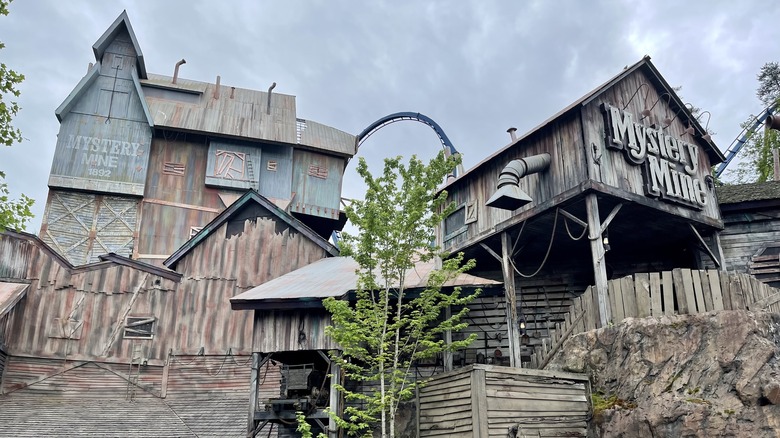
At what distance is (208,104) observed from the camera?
111ft

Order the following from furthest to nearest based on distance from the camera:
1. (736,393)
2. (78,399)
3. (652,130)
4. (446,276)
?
1. (78,399)
2. (652,130)
3. (446,276)
4. (736,393)

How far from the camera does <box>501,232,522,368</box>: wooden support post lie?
1622 centimetres

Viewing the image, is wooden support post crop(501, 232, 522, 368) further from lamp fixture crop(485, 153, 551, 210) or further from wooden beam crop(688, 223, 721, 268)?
wooden beam crop(688, 223, 721, 268)

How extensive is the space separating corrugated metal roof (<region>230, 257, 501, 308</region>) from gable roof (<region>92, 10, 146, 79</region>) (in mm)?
18518

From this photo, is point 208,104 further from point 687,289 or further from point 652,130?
point 687,289

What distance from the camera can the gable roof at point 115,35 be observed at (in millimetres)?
31953

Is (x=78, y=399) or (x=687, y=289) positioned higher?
(x=687, y=289)

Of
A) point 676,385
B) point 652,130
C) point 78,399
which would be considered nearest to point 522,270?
point 652,130

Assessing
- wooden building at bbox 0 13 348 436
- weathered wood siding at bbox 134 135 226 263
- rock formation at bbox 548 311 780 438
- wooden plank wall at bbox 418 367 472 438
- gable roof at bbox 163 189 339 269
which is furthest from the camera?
weathered wood siding at bbox 134 135 226 263

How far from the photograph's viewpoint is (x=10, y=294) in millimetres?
19719

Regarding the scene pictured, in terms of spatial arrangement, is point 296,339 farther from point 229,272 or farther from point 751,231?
point 751,231

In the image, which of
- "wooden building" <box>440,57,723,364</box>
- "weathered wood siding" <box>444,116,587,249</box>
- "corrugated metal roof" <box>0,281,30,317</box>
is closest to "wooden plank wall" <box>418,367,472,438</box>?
"wooden building" <box>440,57,723,364</box>

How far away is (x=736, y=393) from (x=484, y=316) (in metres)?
9.19

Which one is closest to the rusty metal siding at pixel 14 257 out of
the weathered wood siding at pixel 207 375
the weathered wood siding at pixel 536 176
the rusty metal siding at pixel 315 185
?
the weathered wood siding at pixel 207 375
